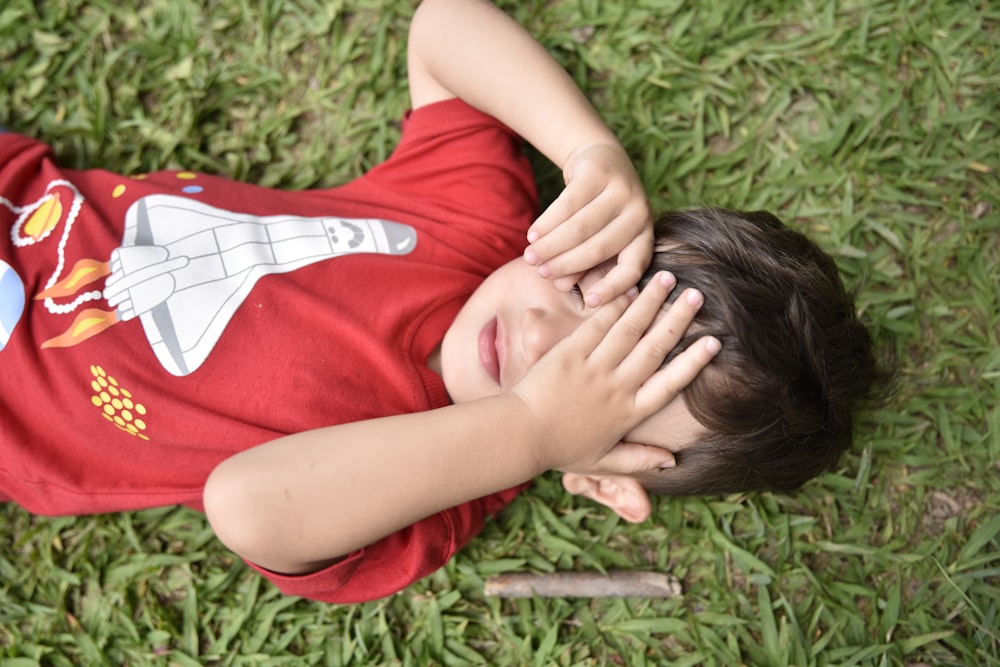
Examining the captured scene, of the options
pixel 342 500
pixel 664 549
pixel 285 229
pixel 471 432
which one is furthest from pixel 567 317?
pixel 664 549

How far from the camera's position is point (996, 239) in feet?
6.61

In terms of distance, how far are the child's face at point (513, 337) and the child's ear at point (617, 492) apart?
0.74ft

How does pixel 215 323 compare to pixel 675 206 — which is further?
pixel 675 206

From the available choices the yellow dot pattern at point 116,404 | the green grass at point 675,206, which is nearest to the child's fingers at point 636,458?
the green grass at point 675,206

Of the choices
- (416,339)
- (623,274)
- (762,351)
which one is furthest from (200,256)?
(762,351)

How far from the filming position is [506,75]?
5.73ft

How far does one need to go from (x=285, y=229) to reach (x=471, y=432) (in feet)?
2.20

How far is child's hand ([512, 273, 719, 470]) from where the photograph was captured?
4.65 feet

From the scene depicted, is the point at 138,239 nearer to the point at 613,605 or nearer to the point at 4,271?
the point at 4,271

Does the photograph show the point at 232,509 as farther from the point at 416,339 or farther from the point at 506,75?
the point at 506,75

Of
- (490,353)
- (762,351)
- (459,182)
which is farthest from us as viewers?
(459,182)

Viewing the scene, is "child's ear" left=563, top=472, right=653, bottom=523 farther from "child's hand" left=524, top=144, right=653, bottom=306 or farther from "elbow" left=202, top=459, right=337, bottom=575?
"elbow" left=202, top=459, right=337, bottom=575

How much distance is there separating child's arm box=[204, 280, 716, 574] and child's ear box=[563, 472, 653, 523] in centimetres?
26

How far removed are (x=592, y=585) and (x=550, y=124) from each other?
45.3 inches
